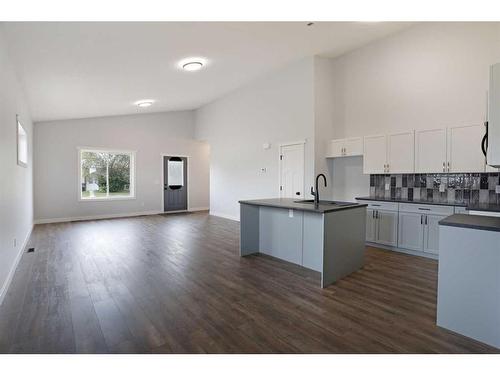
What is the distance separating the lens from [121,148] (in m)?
8.62

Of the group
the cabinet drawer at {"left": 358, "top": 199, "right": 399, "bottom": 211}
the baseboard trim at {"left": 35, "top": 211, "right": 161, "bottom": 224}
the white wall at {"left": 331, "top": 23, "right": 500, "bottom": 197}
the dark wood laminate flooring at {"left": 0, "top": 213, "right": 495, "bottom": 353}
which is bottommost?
the dark wood laminate flooring at {"left": 0, "top": 213, "right": 495, "bottom": 353}

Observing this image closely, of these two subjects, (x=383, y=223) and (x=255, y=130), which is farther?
(x=255, y=130)

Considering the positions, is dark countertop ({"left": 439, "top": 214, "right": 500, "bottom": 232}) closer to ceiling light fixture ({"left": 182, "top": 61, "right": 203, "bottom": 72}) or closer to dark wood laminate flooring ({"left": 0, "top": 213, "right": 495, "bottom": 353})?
dark wood laminate flooring ({"left": 0, "top": 213, "right": 495, "bottom": 353})

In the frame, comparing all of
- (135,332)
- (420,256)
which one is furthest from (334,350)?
(420,256)

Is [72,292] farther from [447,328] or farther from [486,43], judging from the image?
[486,43]

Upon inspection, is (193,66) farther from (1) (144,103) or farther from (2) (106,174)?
(2) (106,174)

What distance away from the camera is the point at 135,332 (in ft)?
7.26

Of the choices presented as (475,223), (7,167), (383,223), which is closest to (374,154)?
(383,223)

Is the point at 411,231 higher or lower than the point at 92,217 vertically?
higher

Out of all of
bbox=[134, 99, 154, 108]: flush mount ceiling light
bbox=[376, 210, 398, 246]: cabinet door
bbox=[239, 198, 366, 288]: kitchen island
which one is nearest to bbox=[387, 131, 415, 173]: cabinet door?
bbox=[376, 210, 398, 246]: cabinet door

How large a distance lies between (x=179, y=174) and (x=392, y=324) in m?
8.51

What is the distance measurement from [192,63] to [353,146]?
3.21 meters

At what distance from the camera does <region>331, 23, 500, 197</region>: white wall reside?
13.8 ft

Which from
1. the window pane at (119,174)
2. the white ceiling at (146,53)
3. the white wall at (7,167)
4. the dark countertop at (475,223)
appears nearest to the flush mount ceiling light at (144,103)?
Answer: the white ceiling at (146,53)
